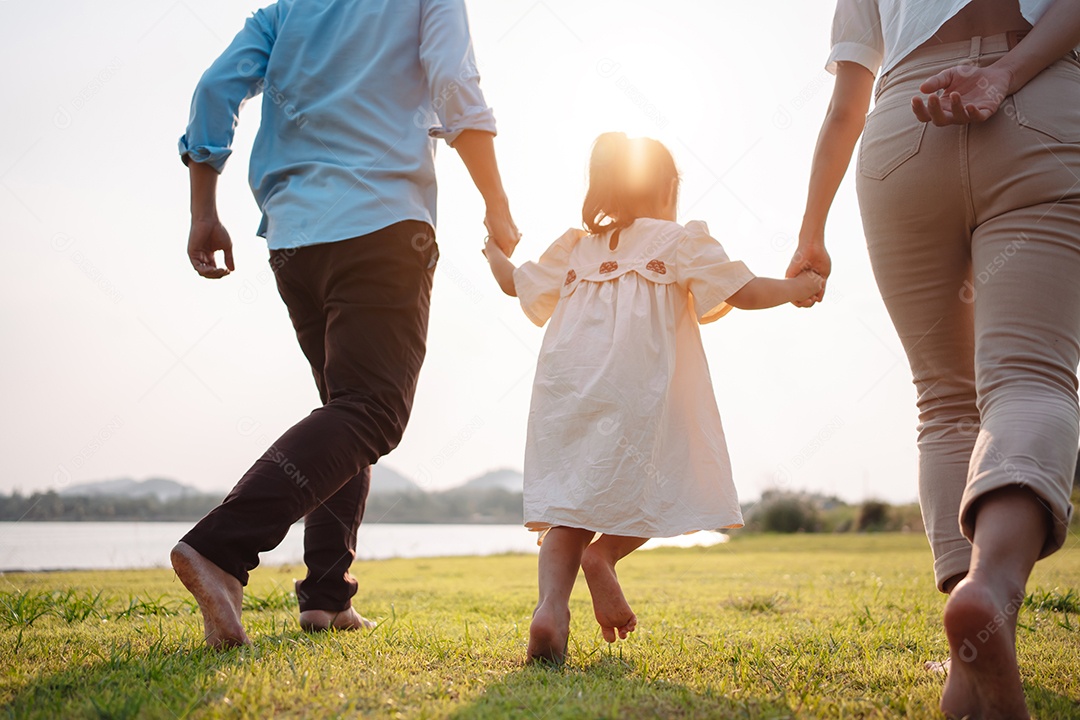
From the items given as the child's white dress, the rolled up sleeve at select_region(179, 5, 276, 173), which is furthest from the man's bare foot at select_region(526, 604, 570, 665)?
the rolled up sleeve at select_region(179, 5, 276, 173)

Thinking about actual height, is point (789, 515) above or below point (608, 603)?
below

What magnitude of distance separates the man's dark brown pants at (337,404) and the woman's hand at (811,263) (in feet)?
3.75

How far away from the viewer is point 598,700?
153 centimetres

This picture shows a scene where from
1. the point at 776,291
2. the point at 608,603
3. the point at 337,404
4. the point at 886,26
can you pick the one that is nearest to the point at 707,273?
the point at 776,291

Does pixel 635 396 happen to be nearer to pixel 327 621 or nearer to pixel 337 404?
pixel 337 404

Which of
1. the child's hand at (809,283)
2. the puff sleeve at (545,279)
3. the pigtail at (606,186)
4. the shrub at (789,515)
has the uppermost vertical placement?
the pigtail at (606,186)

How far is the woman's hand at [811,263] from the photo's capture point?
247 cm

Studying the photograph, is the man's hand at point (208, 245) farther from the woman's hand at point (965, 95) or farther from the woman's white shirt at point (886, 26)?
the woman's hand at point (965, 95)

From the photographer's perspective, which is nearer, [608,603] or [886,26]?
[886,26]

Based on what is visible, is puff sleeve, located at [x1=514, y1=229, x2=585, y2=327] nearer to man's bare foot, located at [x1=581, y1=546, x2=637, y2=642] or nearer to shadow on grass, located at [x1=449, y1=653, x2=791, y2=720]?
man's bare foot, located at [x1=581, y1=546, x2=637, y2=642]

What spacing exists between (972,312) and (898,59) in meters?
0.64

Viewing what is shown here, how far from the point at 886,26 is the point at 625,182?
964 millimetres

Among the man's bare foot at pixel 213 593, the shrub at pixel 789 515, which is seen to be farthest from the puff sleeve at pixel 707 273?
the shrub at pixel 789 515

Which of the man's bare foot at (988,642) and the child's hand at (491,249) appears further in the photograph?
the child's hand at (491,249)
